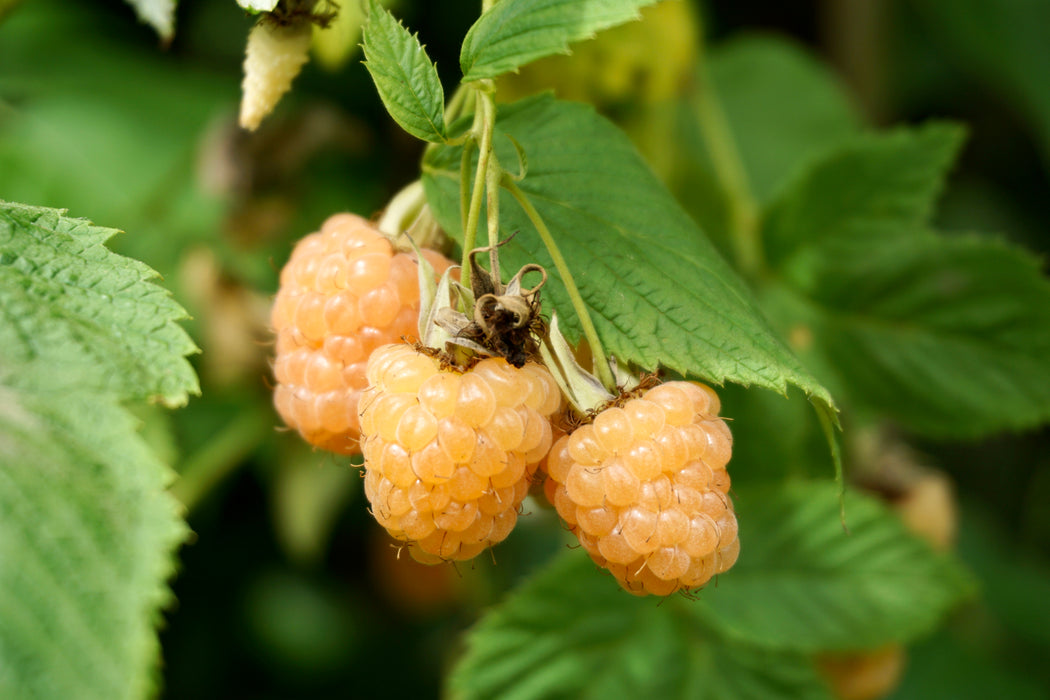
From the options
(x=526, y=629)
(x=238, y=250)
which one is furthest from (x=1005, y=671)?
(x=238, y=250)

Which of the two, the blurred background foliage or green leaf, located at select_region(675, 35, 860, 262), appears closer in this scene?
the blurred background foliage

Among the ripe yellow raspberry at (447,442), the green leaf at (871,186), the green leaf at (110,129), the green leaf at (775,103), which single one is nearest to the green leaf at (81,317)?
the ripe yellow raspberry at (447,442)

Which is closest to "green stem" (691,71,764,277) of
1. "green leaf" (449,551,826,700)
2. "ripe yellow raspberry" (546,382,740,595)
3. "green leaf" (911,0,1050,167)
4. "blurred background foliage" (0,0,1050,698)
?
"blurred background foliage" (0,0,1050,698)

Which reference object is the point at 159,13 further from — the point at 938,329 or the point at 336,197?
the point at 938,329

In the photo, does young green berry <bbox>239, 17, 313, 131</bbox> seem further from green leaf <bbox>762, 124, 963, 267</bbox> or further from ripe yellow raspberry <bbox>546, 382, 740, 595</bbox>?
green leaf <bbox>762, 124, 963, 267</bbox>

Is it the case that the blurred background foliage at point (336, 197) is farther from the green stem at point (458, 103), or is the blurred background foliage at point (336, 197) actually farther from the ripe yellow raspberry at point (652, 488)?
the ripe yellow raspberry at point (652, 488)
